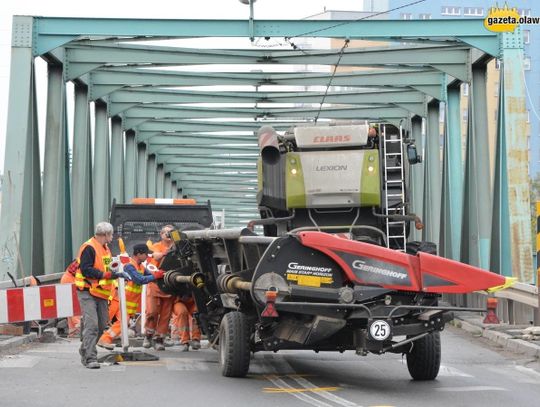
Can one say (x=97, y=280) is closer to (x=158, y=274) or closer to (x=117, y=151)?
(x=158, y=274)

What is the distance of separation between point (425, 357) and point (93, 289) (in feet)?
12.9

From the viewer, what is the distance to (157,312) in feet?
51.4

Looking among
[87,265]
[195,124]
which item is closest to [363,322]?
[87,265]

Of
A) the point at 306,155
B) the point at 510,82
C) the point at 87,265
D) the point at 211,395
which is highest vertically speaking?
the point at 510,82

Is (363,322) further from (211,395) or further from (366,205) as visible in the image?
(366,205)

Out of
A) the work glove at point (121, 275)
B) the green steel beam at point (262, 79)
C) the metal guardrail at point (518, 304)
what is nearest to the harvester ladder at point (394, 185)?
the metal guardrail at point (518, 304)

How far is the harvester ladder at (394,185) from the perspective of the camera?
1458 cm

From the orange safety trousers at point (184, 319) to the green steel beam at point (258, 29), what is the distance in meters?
8.64

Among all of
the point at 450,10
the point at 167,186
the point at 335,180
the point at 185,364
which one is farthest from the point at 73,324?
the point at 450,10

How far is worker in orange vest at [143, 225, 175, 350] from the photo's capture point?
610 inches

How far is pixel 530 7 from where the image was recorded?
7494 cm

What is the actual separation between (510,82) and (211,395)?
12.9 m

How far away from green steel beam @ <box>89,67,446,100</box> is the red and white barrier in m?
13.3

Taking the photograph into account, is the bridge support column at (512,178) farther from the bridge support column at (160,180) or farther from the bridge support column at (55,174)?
the bridge support column at (160,180)
